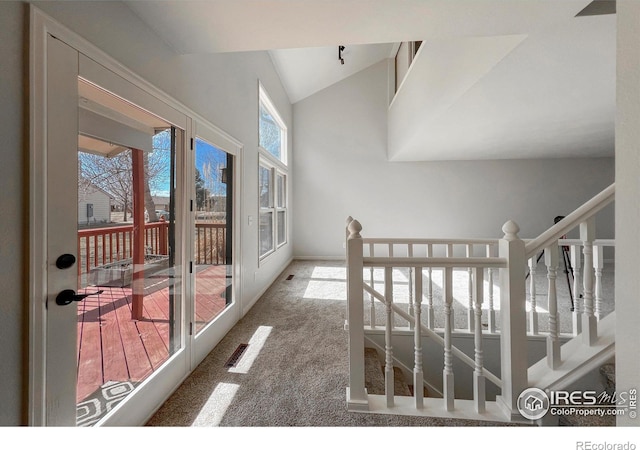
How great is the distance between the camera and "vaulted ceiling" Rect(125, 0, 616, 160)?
1.36 meters

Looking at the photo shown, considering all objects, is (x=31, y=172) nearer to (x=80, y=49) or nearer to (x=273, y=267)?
(x=80, y=49)

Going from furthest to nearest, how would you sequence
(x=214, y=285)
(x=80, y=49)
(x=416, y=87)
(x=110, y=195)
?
(x=416, y=87) → (x=214, y=285) → (x=110, y=195) → (x=80, y=49)

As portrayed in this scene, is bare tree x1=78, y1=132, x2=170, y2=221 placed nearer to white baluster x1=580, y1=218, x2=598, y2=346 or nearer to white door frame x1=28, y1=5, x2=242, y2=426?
white door frame x1=28, y1=5, x2=242, y2=426

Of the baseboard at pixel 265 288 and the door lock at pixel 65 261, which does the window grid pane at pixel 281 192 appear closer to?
the baseboard at pixel 265 288

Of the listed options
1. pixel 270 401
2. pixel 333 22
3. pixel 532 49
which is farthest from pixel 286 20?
pixel 270 401

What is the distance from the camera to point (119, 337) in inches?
56.6

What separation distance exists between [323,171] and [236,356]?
4.49 meters

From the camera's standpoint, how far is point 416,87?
3.47 meters

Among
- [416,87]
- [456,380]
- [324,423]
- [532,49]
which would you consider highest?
[416,87]

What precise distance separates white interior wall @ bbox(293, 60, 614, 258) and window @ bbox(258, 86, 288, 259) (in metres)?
0.63

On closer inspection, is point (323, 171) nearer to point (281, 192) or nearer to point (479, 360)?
point (281, 192)

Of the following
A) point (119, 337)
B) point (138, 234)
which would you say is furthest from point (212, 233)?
point (119, 337)

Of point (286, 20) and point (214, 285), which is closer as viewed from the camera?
point (286, 20)
